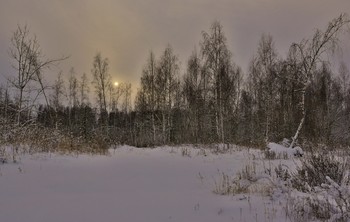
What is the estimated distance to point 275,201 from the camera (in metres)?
4.80

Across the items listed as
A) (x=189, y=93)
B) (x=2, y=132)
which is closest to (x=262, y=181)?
(x=2, y=132)

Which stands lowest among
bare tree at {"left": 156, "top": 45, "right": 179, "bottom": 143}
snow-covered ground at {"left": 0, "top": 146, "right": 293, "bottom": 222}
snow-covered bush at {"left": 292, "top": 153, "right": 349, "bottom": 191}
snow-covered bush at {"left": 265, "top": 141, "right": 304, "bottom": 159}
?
snow-covered ground at {"left": 0, "top": 146, "right": 293, "bottom": 222}

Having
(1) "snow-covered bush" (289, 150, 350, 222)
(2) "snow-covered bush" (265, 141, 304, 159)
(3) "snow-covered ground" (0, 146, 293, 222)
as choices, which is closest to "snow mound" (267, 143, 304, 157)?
(2) "snow-covered bush" (265, 141, 304, 159)

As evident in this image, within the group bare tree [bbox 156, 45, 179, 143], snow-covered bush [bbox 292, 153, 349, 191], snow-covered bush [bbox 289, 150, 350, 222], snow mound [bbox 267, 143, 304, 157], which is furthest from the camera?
bare tree [bbox 156, 45, 179, 143]

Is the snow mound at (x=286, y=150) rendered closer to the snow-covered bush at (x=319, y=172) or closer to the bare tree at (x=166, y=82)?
the snow-covered bush at (x=319, y=172)

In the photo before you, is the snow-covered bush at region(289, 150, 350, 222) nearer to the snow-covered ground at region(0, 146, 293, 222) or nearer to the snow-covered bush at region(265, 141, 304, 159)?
the snow-covered ground at region(0, 146, 293, 222)

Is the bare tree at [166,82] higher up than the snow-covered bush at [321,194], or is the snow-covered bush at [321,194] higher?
the bare tree at [166,82]

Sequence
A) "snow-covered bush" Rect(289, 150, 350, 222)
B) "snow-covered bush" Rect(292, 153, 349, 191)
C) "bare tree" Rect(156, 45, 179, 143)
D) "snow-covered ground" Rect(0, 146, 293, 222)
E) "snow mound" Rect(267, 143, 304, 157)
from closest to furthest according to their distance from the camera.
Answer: "snow-covered bush" Rect(289, 150, 350, 222) → "snow-covered ground" Rect(0, 146, 293, 222) → "snow-covered bush" Rect(292, 153, 349, 191) → "snow mound" Rect(267, 143, 304, 157) → "bare tree" Rect(156, 45, 179, 143)

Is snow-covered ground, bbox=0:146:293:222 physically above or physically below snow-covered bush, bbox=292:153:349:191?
below

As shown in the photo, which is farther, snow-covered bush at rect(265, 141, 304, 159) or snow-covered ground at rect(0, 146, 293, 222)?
snow-covered bush at rect(265, 141, 304, 159)

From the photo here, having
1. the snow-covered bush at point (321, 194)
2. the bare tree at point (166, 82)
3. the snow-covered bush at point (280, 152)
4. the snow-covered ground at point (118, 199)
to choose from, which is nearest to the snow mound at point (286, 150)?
the snow-covered bush at point (280, 152)

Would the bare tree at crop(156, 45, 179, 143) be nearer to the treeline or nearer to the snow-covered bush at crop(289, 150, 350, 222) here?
the treeline

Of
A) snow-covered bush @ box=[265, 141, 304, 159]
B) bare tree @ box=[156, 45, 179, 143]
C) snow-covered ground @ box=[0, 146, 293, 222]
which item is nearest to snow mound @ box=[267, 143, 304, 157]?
snow-covered bush @ box=[265, 141, 304, 159]

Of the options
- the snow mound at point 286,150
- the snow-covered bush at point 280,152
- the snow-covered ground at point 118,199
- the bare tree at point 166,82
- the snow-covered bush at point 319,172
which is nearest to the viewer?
the snow-covered ground at point 118,199
